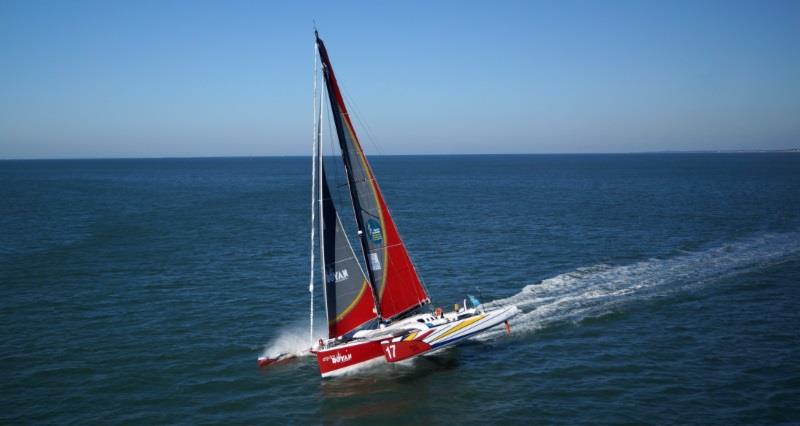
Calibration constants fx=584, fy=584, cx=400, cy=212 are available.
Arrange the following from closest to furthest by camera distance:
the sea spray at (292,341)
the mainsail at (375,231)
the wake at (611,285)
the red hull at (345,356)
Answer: the mainsail at (375,231) < the red hull at (345,356) < the sea spray at (292,341) < the wake at (611,285)

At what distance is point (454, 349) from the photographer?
30641 mm

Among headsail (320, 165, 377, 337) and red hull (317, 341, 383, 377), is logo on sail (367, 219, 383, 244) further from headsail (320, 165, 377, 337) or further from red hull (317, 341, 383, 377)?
red hull (317, 341, 383, 377)

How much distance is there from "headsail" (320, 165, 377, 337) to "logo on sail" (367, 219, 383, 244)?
1.16 metres

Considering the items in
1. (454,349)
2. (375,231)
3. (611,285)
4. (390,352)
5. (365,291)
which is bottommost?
(454,349)

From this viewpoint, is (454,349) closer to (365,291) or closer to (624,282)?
(365,291)

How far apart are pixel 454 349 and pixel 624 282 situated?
16.2 metres

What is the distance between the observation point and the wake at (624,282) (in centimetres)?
3466

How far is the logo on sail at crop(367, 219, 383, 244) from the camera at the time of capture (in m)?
28.0

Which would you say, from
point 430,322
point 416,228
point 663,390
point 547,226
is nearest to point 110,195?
point 416,228

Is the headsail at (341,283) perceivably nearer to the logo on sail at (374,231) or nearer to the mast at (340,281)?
the mast at (340,281)

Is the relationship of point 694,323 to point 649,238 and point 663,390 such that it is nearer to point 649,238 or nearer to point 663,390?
point 663,390

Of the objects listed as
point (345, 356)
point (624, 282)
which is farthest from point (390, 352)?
point (624, 282)

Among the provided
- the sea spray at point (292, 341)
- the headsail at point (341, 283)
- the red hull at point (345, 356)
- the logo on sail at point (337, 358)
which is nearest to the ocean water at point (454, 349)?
the sea spray at point (292, 341)

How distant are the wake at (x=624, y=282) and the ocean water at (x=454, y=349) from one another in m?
0.19
